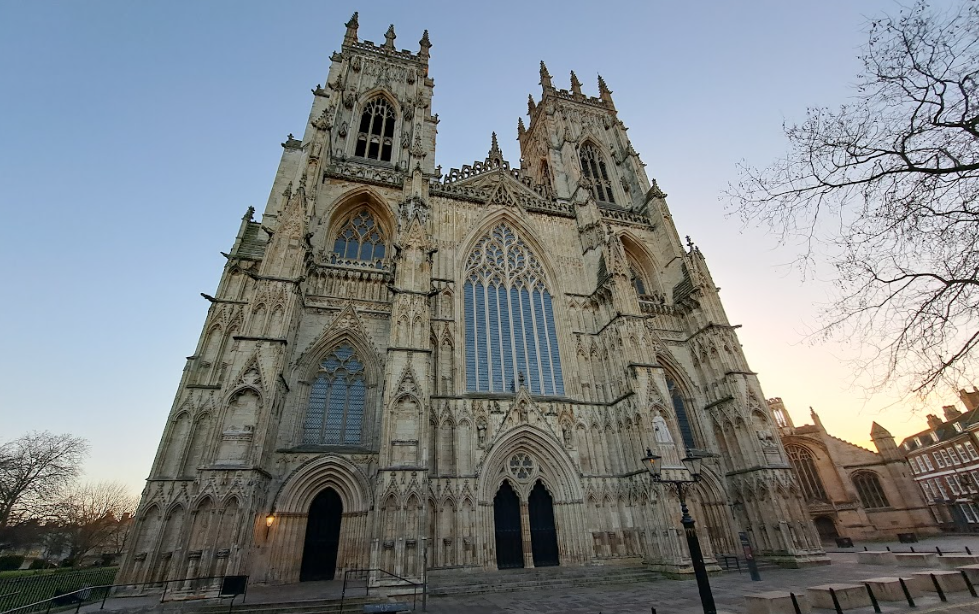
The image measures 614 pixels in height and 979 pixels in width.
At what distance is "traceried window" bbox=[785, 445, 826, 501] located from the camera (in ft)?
97.2

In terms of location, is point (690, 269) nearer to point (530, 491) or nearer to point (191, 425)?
point (530, 491)

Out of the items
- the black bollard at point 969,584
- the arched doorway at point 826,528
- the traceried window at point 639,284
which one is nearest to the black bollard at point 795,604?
the black bollard at point 969,584

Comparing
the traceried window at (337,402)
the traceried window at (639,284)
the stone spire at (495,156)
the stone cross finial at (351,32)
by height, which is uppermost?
the stone cross finial at (351,32)

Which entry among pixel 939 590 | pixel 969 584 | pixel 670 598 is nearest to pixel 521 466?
pixel 670 598

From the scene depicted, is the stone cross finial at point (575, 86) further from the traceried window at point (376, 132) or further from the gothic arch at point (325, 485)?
the gothic arch at point (325, 485)

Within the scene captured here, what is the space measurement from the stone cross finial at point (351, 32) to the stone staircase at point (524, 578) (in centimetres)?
3104

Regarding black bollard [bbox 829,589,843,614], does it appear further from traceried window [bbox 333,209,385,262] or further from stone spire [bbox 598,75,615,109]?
stone spire [bbox 598,75,615,109]

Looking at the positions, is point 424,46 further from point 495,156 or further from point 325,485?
point 325,485

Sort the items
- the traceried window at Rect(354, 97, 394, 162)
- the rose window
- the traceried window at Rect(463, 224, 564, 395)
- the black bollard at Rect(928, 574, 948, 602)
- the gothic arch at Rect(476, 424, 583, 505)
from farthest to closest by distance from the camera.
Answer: the traceried window at Rect(354, 97, 394, 162) < the traceried window at Rect(463, 224, 564, 395) < the rose window < the gothic arch at Rect(476, 424, 583, 505) < the black bollard at Rect(928, 574, 948, 602)

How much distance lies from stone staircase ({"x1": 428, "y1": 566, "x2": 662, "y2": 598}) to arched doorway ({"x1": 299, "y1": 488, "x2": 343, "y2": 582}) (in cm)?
334

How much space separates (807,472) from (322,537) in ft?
110

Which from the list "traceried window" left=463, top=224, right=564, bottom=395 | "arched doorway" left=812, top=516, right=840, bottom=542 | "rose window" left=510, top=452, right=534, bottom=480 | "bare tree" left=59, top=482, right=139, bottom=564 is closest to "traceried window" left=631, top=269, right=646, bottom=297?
"traceried window" left=463, top=224, right=564, bottom=395

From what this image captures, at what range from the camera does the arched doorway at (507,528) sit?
47.1 feet

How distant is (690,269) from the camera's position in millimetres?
21406
